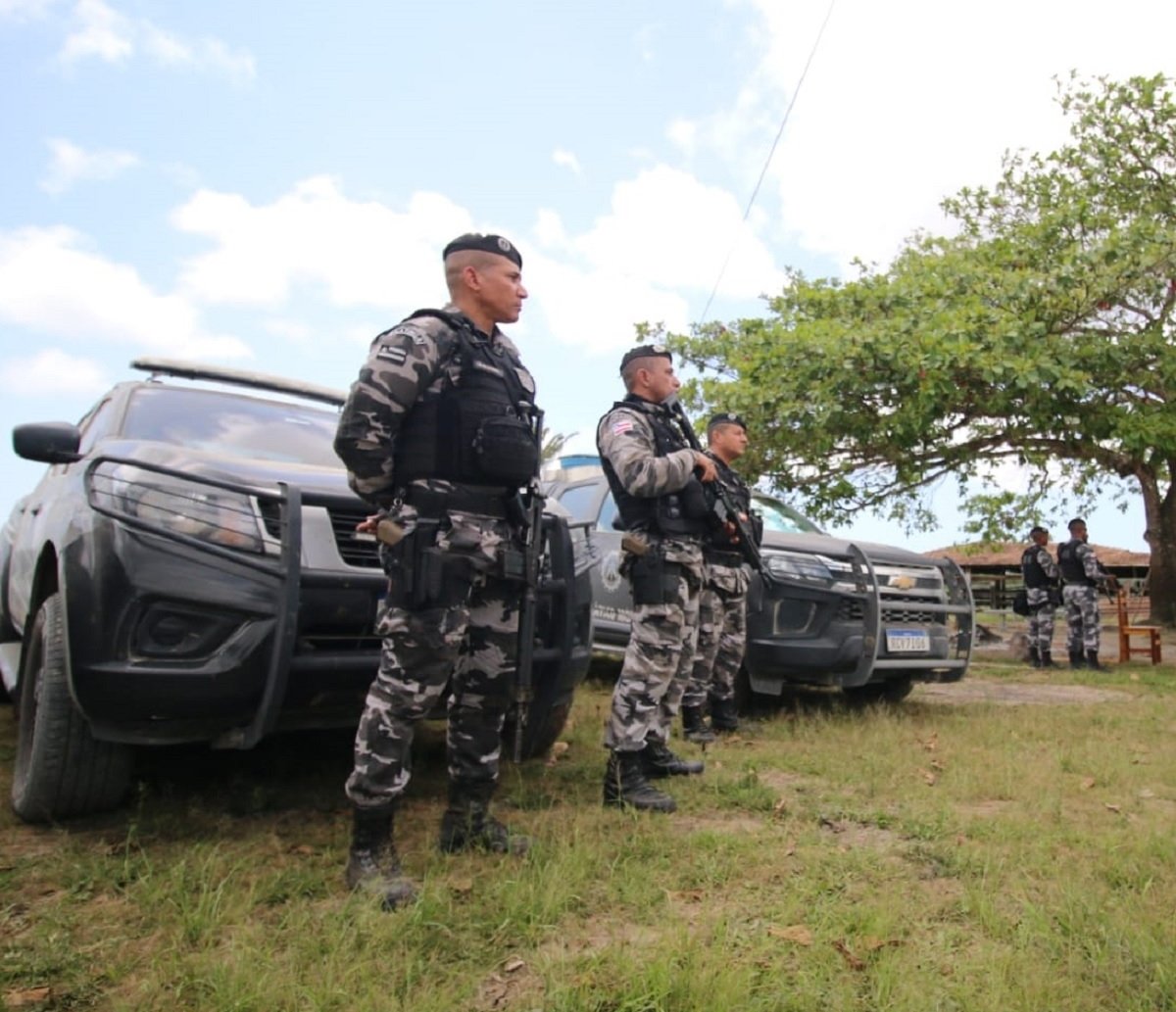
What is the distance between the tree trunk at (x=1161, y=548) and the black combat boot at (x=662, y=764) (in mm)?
14056

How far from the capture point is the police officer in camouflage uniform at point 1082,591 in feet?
35.0

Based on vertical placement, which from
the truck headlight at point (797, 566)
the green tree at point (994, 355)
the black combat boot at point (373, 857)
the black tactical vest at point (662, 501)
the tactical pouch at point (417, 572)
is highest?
the green tree at point (994, 355)

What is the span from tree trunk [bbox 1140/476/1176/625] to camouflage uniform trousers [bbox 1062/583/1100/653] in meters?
5.51

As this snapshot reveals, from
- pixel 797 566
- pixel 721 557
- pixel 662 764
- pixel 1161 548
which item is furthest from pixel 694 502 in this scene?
pixel 1161 548

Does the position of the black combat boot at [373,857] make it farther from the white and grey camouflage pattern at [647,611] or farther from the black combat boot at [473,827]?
the white and grey camouflage pattern at [647,611]

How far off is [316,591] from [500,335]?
101cm

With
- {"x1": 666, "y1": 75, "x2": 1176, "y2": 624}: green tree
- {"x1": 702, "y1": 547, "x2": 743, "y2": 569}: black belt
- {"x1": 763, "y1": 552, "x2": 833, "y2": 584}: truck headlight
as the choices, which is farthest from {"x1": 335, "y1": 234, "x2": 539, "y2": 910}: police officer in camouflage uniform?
{"x1": 666, "y1": 75, "x2": 1176, "y2": 624}: green tree

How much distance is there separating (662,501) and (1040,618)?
8.93 m

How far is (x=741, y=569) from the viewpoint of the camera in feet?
16.4

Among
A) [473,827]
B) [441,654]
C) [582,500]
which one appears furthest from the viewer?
[582,500]

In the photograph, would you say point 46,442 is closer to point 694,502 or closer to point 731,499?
point 694,502

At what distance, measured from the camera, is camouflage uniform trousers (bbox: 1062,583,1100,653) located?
10664mm

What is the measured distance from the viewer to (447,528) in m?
2.74

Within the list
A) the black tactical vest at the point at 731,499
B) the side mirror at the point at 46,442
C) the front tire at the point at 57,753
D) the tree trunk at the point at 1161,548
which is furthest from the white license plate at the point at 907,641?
the tree trunk at the point at 1161,548
